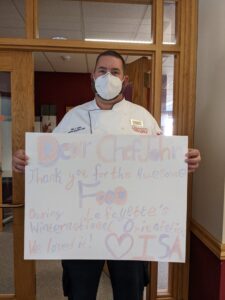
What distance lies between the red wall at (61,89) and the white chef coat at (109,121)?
3.98 m

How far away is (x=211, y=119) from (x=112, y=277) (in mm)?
919

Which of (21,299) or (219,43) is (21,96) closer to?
(219,43)

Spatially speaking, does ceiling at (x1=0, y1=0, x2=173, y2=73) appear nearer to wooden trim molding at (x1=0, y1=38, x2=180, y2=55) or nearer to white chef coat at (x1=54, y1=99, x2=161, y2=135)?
wooden trim molding at (x1=0, y1=38, x2=180, y2=55)

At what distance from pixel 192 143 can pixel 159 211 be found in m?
0.72

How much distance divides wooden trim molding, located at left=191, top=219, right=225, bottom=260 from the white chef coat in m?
0.63

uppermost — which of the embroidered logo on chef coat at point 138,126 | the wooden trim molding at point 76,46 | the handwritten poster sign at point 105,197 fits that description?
the wooden trim molding at point 76,46

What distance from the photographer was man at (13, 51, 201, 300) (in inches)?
46.3

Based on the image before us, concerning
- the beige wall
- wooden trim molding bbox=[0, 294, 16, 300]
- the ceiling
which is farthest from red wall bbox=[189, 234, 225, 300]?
the ceiling

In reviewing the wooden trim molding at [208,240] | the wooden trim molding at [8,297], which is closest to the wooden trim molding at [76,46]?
the wooden trim molding at [208,240]

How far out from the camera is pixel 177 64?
5.53 ft

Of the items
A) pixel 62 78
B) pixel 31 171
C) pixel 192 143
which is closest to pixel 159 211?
pixel 31 171

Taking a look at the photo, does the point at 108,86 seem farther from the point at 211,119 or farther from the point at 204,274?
the point at 204,274

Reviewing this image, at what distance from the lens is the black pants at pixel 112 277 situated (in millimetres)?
1168

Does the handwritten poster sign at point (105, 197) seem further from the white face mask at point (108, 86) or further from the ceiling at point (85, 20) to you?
the ceiling at point (85, 20)
